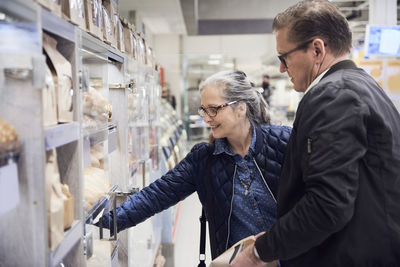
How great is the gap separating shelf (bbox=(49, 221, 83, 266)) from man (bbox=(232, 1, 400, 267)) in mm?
628

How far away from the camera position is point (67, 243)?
1.16 meters

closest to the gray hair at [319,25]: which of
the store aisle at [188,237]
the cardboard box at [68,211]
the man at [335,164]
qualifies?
the man at [335,164]

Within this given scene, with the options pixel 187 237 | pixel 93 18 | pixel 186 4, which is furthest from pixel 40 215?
pixel 186 4

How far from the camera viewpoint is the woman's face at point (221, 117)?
6.44 ft

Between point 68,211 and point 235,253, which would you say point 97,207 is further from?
point 235,253

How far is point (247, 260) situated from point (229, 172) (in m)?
0.52

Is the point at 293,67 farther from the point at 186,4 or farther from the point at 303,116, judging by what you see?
the point at 186,4

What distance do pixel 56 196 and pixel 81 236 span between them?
25 cm

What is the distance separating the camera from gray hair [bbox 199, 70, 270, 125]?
200 cm

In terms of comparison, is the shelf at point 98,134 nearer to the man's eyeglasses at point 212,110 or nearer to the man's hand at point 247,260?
the man's eyeglasses at point 212,110

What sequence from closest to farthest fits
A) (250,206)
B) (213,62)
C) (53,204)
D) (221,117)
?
(53,204)
(250,206)
(221,117)
(213,62)

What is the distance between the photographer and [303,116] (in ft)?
4.33

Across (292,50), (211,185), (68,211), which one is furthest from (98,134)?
(292,50)

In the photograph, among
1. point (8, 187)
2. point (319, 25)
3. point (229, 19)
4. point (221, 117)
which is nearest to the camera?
point (8, 187)
